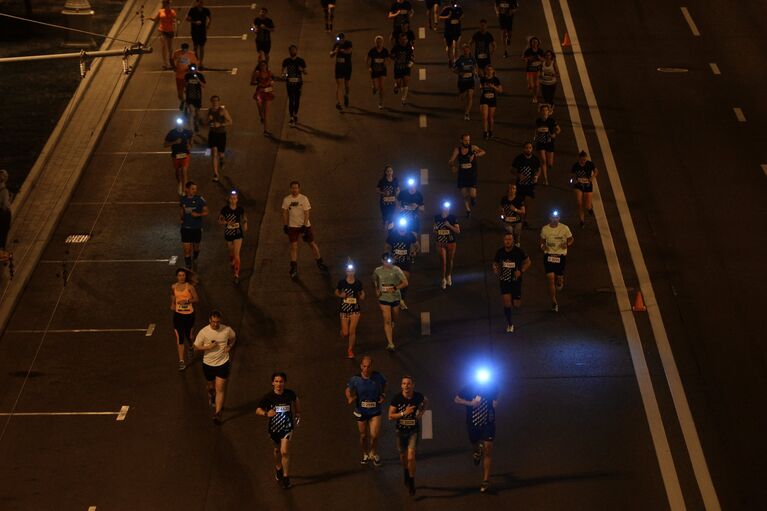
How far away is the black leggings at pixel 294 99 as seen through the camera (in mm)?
31291

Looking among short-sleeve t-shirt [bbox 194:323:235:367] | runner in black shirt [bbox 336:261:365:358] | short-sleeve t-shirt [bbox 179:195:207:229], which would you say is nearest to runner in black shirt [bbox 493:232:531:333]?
runner in black shirt [bbox 336:261:365:358]

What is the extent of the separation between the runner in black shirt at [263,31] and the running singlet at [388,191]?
8645 millimetres

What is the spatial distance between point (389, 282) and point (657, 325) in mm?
4828

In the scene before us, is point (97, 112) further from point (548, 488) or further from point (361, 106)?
point (548, 488)

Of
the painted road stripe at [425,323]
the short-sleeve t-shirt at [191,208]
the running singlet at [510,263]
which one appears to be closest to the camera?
the running singlet at [510,263]

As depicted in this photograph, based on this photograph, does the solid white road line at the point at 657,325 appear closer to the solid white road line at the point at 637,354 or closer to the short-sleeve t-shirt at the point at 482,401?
the solid white road line at the point at 637,354

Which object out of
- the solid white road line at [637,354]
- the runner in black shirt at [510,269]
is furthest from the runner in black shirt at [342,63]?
the runner in black shirt at [510,269]

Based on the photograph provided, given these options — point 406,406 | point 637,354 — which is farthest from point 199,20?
point 406,406

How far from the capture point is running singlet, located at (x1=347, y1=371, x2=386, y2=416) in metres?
19.9

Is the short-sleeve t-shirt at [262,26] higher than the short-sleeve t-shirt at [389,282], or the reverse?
the short-sleeve t-shirt at [262,26]

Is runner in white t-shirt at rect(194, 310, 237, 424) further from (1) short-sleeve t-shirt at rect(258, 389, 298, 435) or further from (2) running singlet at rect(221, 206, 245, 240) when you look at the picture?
(2) running singlet at rect(221, 206, 245, 240)

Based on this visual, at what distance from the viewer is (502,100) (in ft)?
110

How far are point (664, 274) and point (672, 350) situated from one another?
9.21 ft

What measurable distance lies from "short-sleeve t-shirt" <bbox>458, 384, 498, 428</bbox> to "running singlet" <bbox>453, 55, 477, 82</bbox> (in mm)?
12767
